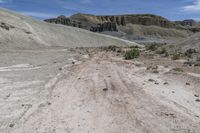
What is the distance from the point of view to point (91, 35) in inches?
3750

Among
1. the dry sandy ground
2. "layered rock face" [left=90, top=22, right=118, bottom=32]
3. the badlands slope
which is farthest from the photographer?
"layered rock face" [left=90, top=22, right=118, bottom=32]

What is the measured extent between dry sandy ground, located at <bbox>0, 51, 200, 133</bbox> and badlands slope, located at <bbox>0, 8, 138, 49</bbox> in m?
38.9

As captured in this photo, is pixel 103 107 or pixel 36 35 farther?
pixel 36 35

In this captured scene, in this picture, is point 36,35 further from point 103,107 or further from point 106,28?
point 106,28

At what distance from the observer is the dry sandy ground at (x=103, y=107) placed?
882 cm

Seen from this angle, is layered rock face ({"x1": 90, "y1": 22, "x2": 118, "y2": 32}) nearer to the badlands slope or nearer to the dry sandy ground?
the badlands slope

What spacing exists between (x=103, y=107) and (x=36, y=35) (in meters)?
59.6

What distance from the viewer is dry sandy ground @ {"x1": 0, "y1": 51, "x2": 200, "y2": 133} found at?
882 centimetres

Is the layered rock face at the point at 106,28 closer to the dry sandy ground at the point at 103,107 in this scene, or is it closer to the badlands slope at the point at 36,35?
the badlands slope at the point at 36,35

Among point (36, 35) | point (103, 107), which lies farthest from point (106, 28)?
point (103, 107)

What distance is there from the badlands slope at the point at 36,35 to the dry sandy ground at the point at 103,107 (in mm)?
38894

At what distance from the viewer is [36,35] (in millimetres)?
68938

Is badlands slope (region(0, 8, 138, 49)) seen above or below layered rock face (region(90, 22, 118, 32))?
above

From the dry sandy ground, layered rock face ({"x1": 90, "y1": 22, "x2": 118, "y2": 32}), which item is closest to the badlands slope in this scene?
the dry sandy ground
